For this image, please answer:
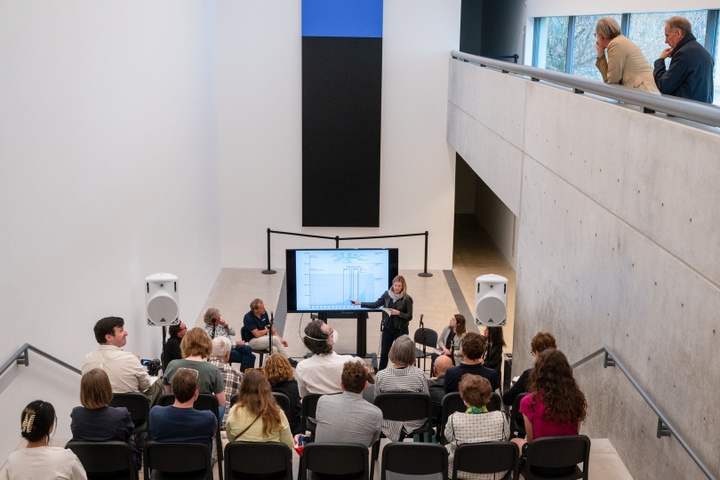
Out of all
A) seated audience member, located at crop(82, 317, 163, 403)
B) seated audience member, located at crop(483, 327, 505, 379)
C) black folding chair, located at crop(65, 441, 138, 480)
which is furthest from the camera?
seated audience member, located at crop(483, 327, 505, 379)

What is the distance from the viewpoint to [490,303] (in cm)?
853

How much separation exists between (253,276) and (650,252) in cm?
1048

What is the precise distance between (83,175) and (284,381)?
2711 millimetres

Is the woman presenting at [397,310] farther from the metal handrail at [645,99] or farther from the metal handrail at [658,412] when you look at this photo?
the metal handrail at [658,412]

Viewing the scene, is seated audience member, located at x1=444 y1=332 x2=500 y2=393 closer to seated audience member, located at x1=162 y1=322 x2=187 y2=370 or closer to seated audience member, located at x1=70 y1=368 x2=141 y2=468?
seated audience member, located at x1=70 y1=368 x2=141 y2=468

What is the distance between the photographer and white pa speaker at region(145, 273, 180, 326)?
8.73m

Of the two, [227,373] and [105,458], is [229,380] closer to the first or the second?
[227,373]

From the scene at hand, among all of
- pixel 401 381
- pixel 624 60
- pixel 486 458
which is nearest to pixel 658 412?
pixel 486 458

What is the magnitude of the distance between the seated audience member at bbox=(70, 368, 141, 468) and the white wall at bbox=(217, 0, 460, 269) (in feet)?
34.0

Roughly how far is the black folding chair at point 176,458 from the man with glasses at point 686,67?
13.7 feet

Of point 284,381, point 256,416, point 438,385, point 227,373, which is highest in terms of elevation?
point 256,416

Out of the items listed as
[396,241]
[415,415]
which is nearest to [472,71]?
[396,241]

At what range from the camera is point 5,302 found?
5.80 meters

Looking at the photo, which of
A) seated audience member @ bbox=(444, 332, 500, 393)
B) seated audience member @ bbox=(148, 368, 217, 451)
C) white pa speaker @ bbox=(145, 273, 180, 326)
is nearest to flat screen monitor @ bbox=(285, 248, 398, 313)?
white pa speaker @ bbox=(145, 273, 180, 326)
